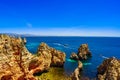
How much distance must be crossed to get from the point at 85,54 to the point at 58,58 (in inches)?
1145

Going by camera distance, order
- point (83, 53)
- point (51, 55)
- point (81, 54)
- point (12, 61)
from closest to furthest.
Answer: point (12, 61)
point (51, 55)
point (81, 54)
point (83, 53)

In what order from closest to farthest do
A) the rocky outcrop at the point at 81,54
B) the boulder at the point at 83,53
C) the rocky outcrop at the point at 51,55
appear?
the rocky outcrop at the point at 51,55, the rocky outcrop at the point at 81,54, the boulder at the point at 83,53

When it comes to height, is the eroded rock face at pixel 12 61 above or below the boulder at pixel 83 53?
above

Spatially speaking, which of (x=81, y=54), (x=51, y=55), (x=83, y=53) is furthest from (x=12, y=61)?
(x=83, y=53)

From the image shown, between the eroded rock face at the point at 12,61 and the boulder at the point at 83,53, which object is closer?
the eroded rock face at the point at 12,61

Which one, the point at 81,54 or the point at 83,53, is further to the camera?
the point at 83,53

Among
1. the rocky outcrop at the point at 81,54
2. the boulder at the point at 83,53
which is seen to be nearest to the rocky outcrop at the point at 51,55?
the rocky outcrop at the point at 81,54

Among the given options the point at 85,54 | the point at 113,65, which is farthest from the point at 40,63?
the point at 85,54

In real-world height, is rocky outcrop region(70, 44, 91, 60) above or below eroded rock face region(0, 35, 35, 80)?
below

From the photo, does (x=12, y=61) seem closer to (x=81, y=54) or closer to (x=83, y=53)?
(x=81, y=54)

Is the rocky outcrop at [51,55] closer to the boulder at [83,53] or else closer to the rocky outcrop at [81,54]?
the rocky outcrop at [81,54]

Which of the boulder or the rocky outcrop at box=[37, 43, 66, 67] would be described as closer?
the rocky outcrop at box=[37, 43, 66, 67]

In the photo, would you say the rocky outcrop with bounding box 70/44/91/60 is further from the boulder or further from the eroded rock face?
the eroded rock face

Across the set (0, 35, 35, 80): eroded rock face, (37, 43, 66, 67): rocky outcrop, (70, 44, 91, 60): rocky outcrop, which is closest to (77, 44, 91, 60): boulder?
(70, 44, 91, 60): rocky outcrop
